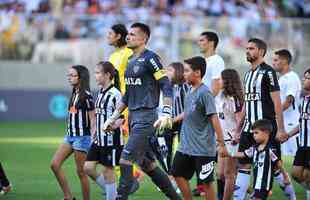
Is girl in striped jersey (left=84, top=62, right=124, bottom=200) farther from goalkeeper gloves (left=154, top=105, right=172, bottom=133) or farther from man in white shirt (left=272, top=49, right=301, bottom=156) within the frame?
man in white shirt (left=272, top=49, right=301, bottom=156)

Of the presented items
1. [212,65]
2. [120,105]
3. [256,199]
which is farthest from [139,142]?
[212,65]

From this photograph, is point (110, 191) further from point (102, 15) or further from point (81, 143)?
point (102, 15)

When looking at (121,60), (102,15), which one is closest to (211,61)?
(121,60)

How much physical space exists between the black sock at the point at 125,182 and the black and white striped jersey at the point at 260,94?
1666mm

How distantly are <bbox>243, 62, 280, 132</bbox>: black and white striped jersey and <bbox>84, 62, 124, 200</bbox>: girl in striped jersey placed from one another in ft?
5.61

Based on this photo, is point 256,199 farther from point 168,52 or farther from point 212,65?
point 168,52

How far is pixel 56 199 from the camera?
1459cm

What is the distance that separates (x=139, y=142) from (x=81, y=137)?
1.39 metres

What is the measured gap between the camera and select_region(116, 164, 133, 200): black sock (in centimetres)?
1270

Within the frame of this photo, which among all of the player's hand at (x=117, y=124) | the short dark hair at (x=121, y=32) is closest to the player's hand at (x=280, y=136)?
the player's hand at (x=117, y=124)

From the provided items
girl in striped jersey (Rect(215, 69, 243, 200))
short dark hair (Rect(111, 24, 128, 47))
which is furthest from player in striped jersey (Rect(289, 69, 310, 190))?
short dark hair (Rect(111, 24, 128, 47))

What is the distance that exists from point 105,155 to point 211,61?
2531 mm

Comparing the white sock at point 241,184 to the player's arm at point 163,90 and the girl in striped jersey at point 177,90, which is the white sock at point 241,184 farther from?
the girl in striped jersey at point 177,90

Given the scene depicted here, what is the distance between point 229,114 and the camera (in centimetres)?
1434
